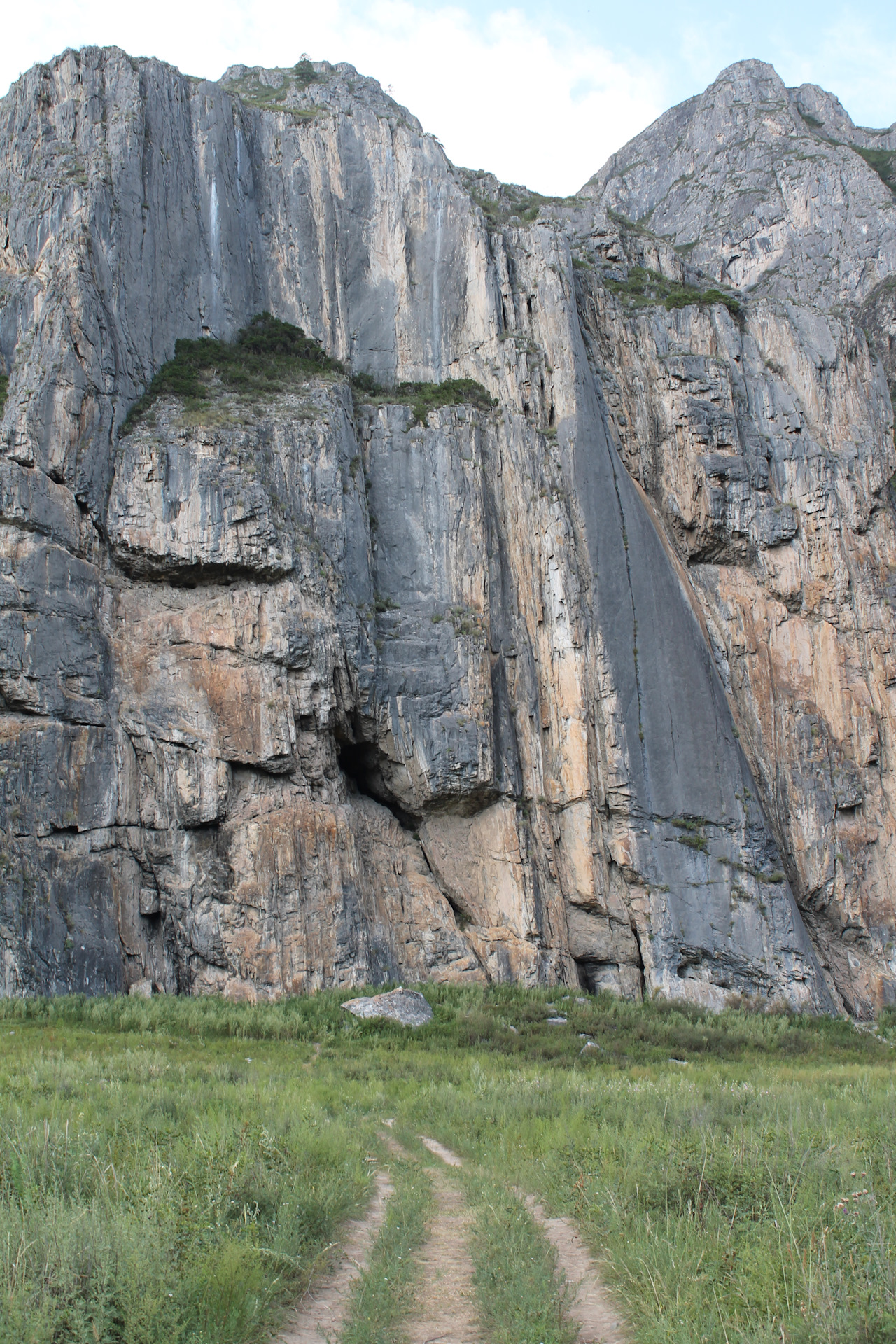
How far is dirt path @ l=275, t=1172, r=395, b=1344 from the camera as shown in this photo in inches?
173

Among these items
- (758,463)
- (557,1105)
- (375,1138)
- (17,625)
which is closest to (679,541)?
(758,463)

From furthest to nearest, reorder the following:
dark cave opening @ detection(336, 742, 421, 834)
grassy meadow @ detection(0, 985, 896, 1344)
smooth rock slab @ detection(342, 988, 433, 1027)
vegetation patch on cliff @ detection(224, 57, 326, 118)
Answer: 1. vegetation patch on cliff @ detection(224, 57, 326, 118)
2. dark cave opening @ detection(336, 742, 421, 834)
3. smooth rock slab @ detection(342, 988, 433, 1027)
4. grassy meadow @ detection(0, 985, 896, 1344)

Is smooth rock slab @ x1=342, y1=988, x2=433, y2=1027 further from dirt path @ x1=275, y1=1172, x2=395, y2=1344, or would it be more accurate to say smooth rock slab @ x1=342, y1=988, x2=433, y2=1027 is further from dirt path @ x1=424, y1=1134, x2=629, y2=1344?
dirt path @ x1=275, y1=1172, x2=395, y2=1344

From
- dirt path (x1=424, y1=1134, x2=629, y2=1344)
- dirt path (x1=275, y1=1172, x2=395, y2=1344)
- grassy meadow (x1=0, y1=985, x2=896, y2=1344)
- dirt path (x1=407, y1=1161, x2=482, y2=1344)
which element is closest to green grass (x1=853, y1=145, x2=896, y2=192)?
grassy meadow (x1=0, y1=985, x2=896, y2=1344)

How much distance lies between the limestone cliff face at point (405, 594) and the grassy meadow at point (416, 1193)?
719cm

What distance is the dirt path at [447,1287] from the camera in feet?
14.7

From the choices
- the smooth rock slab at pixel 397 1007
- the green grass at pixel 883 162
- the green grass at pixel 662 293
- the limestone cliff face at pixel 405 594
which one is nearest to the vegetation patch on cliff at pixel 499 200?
the limestone cliff face at pixel 405 594

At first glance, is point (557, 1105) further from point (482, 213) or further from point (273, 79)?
point (273, 79)

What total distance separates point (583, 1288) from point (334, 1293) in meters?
1.40

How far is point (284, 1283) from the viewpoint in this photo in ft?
15.5

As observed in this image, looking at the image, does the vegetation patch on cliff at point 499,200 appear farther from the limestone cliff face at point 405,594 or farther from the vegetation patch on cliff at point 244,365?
the vegetation patch on cliff at point 244,365

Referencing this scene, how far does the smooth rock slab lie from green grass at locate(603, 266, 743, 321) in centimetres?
2280

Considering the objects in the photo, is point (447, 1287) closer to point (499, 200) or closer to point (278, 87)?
point (499, 200)

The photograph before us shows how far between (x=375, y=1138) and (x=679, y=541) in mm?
21283
